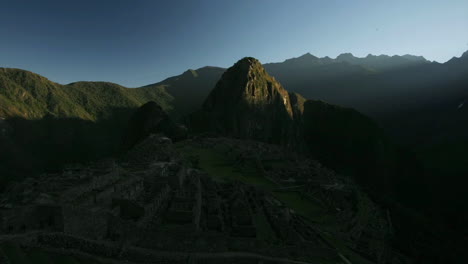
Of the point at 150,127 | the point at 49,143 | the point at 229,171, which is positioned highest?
the point at 150,127

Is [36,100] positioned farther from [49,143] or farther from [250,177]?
[250,177]

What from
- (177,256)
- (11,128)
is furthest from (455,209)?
(11,128)

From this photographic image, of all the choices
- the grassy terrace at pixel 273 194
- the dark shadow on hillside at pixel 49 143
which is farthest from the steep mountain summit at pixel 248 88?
the grassy terrace at pixel 273 194

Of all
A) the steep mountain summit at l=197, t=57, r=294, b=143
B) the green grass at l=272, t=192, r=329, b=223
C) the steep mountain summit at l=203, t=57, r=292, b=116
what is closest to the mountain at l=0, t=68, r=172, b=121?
the steep mountain summit at l=197, t=57, r=294, b=143

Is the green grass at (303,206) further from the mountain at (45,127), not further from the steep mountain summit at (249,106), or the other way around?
the steep mountain summit at (249,106)

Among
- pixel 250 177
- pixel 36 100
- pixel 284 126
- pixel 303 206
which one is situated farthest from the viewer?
pixel 284 126

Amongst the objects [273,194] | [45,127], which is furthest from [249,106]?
[273,194]

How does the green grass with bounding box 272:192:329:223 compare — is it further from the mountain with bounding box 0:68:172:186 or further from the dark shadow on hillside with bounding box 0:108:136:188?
the mountain with bounding box 0:68:172:186

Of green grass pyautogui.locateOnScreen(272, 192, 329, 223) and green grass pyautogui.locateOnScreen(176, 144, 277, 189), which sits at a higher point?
green grass pyautogui.locateOnScreen(176, 144, 277, 189)

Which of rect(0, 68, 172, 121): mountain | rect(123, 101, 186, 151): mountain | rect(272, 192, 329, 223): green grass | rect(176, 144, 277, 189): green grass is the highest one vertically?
rect(0, 68, 172, 121): mountain

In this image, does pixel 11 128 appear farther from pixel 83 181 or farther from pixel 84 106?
pixel 83 181
